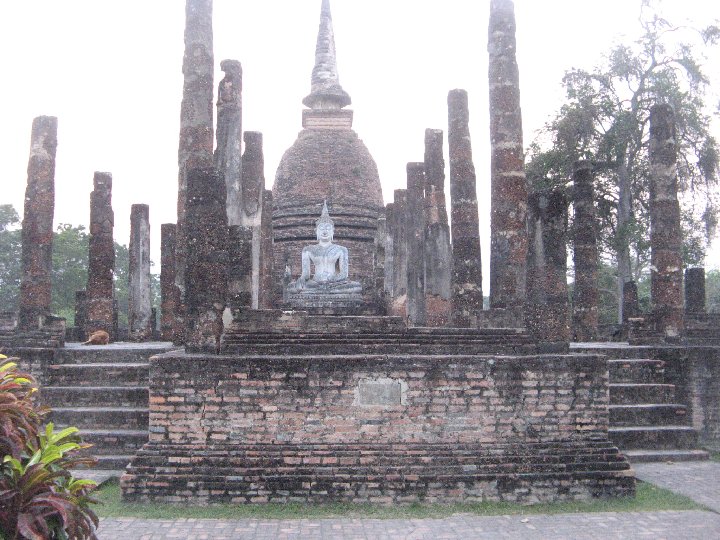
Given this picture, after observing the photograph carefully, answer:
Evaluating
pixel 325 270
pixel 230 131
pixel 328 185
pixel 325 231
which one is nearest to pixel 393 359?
pixel 230 131

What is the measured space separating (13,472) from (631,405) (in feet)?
26.9

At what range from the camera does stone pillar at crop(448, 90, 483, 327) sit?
12.8 m

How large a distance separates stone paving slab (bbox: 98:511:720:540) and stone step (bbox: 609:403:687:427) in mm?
2883

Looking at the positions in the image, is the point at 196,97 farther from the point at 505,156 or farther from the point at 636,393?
the point at 636,393

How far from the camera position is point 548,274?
30.1ft

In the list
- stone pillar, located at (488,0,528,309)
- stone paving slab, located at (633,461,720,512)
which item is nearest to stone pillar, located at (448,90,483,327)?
stone pillar, located at (488,0,528,309)

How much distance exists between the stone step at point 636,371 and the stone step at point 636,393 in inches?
12.0

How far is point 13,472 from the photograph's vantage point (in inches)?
125

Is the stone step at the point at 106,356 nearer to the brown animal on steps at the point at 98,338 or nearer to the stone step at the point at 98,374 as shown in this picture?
the stone step at the point at 98,374

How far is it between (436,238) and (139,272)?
7.16 m

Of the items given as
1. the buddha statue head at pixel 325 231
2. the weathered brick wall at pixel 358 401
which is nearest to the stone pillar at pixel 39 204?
the weathered brick wall at pixel 358 401

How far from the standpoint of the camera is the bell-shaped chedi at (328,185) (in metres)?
24.1

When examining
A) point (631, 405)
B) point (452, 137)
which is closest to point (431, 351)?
point (631, 405)

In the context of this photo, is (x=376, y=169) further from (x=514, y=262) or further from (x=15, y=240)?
(x=15, y=240)
